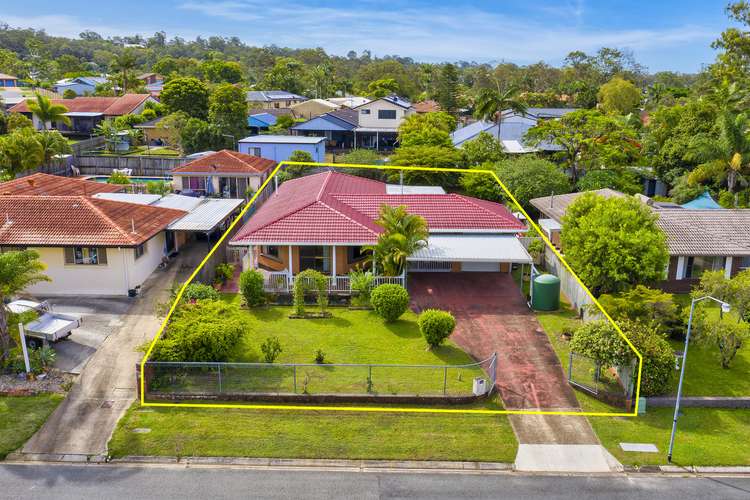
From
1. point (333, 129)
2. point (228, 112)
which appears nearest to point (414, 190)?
point (333, 129)

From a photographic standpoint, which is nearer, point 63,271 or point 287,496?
point 287,496

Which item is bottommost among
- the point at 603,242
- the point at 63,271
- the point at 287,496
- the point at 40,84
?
Answer: the point at 287,496

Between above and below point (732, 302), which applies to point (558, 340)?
below

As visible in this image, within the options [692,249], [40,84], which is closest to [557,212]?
[692,249]

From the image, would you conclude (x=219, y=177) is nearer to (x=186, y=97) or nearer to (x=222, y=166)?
(x=222, y=166)

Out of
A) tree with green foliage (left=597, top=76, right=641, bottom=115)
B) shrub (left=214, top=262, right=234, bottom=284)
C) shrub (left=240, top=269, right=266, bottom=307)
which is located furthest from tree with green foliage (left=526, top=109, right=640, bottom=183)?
tree with green foliage (left=597, top=76, right=641, bottom=115)

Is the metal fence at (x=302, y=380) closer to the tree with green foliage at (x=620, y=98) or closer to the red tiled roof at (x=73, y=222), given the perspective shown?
the red tiled roof at (x=73, y=222)

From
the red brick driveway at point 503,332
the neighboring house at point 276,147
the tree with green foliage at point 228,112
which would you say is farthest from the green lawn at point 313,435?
the tree with green foliage at point 228,112

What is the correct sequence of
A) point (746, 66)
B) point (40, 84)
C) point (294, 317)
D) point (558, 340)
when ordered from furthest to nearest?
point (40, 84) → point (746, 66) → point (294, 317) → point (558, 340)

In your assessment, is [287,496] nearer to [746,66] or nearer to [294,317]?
[294,317]
